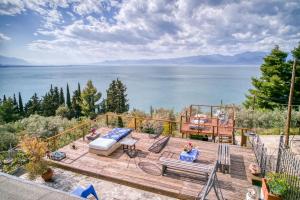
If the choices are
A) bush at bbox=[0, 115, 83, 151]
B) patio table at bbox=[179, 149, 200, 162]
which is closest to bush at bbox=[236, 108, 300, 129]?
patio table at bbox=[179, 149, 200, 162]

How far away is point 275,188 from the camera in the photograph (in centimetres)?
408

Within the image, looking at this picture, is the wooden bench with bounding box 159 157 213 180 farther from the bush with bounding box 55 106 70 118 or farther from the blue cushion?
the bush with bounding box 55 106 70 118

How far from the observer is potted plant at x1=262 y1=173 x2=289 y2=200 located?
13.2 feet

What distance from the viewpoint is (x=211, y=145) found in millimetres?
7977

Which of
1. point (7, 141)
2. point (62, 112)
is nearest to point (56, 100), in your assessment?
point (62, 112)

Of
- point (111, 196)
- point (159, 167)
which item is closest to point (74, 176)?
point (111, 196)

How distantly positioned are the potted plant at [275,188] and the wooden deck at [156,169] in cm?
82

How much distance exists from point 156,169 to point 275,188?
336cm

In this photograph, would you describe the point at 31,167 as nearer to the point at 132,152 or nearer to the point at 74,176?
the point at 74,176

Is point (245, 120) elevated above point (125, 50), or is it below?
below

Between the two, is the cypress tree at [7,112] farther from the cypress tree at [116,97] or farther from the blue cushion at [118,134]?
the blue cushion at [118,134]

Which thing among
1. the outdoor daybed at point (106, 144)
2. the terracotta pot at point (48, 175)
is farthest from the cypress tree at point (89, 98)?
the terracotta pot at point (48, 175)

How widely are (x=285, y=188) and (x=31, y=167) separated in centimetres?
665

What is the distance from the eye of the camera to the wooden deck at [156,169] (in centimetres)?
523
